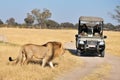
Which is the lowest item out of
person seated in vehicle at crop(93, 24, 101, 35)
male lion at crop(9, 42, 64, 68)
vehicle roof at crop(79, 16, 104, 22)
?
male lion at crop(9, 42, 64, 68)

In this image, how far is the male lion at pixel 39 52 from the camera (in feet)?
57.9

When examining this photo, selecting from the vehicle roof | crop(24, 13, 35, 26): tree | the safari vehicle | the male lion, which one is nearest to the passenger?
the safari vehicle

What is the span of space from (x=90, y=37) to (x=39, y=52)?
10620mm

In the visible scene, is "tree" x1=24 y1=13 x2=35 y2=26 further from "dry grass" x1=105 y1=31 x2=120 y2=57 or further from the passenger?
the passenger

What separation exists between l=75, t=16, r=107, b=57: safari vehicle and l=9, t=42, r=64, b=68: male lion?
955 cm

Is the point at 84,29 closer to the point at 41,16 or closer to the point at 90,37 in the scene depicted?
the point at 90,37

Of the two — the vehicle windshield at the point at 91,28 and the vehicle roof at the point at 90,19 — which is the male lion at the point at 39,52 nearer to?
the vehicle windshield at the point at 91,28

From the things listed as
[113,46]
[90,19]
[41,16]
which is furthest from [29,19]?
[90,19]

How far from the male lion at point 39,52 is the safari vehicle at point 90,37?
955cm

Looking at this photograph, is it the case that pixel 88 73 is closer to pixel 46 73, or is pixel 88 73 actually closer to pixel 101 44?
pixel 46 73

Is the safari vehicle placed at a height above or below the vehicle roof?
below

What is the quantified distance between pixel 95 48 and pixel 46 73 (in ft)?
39.2

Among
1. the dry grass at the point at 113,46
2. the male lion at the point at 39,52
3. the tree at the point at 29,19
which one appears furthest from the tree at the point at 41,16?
the male lion at the point at 39,52

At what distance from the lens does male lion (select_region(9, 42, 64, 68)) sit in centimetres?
1764
